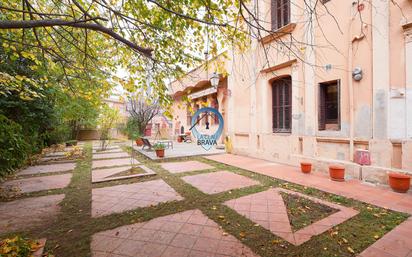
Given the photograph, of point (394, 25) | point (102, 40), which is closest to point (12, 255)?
point (102, 40)

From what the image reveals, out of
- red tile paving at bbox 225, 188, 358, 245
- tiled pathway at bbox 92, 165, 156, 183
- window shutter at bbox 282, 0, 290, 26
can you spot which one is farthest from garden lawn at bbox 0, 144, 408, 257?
window shutter at bbox 282, 0, 290, 26

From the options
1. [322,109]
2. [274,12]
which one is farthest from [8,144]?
[274,12]

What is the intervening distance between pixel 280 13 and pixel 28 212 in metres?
8.85

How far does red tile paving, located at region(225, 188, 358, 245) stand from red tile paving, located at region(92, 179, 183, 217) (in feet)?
4.39

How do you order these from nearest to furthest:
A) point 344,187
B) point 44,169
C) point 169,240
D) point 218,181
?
point 169,240 < point 344,187 < point 218,181 < point 44,169

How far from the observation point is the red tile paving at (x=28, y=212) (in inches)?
116

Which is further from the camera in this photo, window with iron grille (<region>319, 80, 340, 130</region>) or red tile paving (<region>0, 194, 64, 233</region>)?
window with iron grille (<region>319, 80, 340, 130</region>)

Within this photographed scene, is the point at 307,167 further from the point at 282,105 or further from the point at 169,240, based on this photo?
the point at 169,240

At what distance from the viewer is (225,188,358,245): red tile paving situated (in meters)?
2.59

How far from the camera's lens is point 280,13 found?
701cm

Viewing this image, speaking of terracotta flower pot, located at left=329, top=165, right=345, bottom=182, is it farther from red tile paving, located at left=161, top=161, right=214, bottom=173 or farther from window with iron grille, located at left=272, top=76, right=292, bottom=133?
red tile paving, located at left=161, top=161, right=214, bottom=173

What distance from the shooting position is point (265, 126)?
753 centimetres

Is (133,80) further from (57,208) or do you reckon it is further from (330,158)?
(330,158)

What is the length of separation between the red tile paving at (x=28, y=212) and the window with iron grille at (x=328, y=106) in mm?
6773
